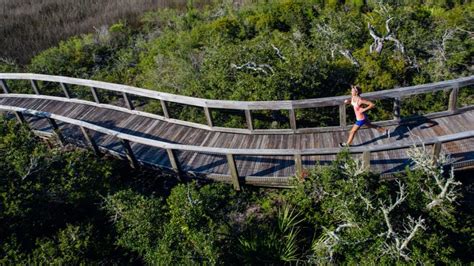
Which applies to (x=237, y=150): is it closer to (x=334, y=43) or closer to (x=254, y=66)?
(x=254, y=66)

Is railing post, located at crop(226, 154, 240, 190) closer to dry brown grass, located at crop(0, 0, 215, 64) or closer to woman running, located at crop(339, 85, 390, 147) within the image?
woman running, located at crop(339, 85, 390, 147)

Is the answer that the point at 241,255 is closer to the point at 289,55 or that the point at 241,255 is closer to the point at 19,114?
the point at 289,55

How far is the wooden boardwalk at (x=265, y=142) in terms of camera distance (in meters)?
8.37

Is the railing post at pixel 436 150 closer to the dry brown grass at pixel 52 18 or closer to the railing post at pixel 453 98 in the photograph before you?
the railing post at pixel 453 98

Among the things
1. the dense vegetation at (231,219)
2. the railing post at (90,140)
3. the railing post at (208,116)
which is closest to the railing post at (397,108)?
the dense vegetation at (231,219)

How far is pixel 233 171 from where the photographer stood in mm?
8539

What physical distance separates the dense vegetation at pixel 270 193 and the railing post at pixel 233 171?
21 cm

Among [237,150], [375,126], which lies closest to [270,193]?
[237,150]

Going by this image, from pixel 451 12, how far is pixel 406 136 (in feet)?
25.1

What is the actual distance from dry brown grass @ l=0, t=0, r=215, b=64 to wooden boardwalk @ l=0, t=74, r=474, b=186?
1155 cm

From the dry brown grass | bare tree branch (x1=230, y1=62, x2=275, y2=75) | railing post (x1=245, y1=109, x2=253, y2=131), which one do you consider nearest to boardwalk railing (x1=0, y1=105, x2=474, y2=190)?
railing post (x1=245, y1=109, x2=253, y2=131)

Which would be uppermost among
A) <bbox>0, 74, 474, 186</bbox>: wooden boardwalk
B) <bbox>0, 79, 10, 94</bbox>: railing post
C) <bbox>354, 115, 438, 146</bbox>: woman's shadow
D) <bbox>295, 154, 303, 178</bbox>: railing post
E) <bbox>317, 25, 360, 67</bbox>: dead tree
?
<bbox>317, 25, 360, 67</bbox>: dead tree

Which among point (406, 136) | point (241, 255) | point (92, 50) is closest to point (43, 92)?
point (92, 50)

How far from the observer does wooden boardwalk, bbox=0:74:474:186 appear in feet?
27.5
